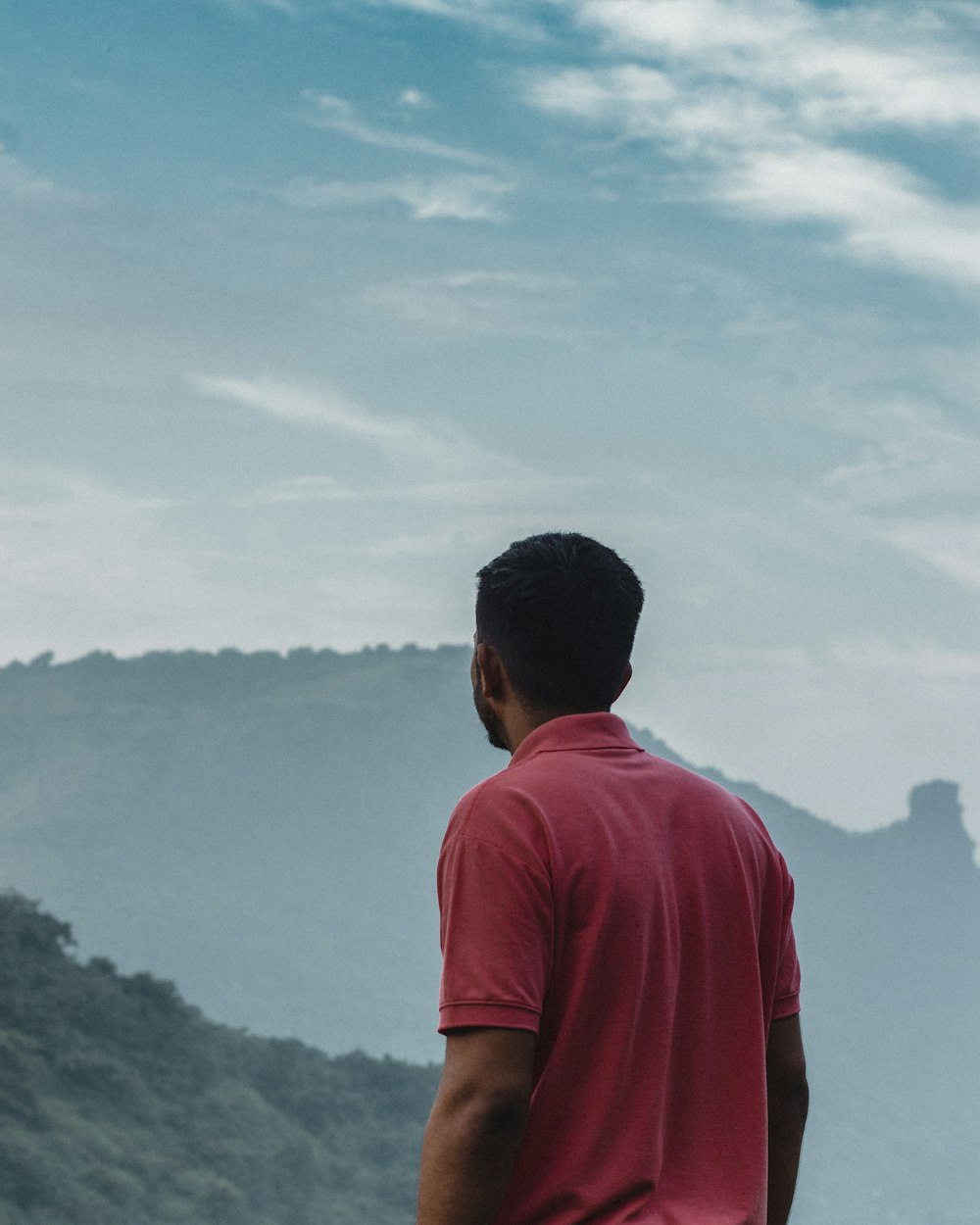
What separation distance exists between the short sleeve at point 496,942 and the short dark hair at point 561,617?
362 millimetres

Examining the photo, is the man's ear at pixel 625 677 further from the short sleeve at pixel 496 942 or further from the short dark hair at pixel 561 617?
the short sleeve at pixel 496 942

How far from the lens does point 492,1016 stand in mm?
2082

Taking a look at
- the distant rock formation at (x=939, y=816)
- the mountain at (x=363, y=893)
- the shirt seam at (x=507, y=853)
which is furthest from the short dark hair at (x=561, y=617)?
the distant rock formation at (x=939, y=816)

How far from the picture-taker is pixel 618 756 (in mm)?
2371

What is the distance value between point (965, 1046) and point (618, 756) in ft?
590

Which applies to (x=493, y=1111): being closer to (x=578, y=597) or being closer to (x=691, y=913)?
(x=691, y=913)

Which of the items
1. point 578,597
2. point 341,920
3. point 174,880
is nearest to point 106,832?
point 174,880

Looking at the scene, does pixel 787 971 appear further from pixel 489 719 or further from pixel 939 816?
pixel 939 816

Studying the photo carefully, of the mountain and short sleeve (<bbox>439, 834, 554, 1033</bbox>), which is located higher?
the mountain

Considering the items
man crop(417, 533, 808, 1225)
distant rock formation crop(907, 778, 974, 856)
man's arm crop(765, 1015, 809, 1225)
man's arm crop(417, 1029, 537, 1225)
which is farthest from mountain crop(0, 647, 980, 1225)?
man's arm crop(417, 1029, 537, 1225)

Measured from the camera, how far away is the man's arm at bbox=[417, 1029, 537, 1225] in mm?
2066

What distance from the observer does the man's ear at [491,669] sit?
2471 millimetres

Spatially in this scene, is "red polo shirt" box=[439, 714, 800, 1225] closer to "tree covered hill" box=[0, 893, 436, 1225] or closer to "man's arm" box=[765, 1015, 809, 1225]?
"man's arm" box=[765, 1015, 809, 1225]

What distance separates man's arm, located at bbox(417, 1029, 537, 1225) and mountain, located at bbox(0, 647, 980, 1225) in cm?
12669
